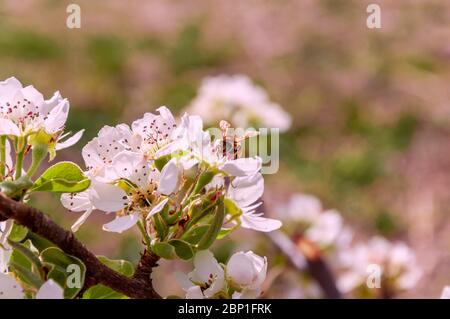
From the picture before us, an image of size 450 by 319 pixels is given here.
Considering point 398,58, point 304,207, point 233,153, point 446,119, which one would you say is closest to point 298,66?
point 398,58

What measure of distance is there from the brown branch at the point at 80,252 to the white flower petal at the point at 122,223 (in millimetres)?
38

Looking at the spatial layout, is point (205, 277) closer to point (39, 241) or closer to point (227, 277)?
point (227, 277)

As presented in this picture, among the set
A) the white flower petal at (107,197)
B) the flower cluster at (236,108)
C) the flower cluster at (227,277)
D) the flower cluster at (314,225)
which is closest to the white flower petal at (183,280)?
the flower cluster at (227,277)

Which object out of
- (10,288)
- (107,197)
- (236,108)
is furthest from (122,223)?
(236,108)

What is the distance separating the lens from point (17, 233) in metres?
0.69

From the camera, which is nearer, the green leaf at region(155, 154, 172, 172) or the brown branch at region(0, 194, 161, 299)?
the brown branch at region(0, 194, 161, 299)

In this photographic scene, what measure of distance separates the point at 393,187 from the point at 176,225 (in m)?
2.23

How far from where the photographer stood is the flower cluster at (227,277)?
0.75 meters

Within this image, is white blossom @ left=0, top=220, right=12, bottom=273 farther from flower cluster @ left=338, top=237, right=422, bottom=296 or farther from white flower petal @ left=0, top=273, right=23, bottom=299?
flower cluster @ left=338, top=237, right=422, bottom=296

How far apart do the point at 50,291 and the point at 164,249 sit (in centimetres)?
14

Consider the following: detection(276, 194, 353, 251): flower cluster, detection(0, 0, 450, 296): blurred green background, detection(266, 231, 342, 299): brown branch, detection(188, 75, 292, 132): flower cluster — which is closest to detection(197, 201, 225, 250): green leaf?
detection(266, 231, 342, 299): brown branch

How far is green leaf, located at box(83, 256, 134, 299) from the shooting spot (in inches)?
28.5

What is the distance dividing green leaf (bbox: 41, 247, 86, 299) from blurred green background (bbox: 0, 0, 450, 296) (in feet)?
5.42
